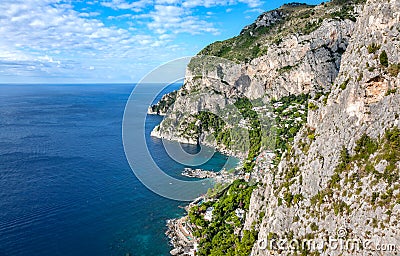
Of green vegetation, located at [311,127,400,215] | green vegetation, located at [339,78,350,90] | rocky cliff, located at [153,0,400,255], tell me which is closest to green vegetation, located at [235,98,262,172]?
rocky cliff, located at [153,0,400,255]

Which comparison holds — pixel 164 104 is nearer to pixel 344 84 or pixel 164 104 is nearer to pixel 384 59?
pixel 344 84

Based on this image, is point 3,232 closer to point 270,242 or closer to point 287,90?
point 270,242

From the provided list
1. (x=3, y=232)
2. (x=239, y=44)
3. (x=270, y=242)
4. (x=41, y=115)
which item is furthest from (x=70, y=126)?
(x=270, y=242)

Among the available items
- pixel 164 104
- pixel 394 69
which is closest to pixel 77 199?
pixel 394 69

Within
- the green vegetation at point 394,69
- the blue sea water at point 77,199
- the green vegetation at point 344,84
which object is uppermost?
the green vegetation at point 394,69

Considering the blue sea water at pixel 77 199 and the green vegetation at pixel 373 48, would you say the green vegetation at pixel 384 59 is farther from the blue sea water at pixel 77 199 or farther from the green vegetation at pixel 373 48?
the blue sea water at pixel 77 199

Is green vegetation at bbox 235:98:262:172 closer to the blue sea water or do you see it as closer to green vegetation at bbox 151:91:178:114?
the blue sea water

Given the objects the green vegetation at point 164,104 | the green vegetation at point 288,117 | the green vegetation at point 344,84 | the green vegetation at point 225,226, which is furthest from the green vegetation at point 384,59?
the green vegetation at point 164,104
